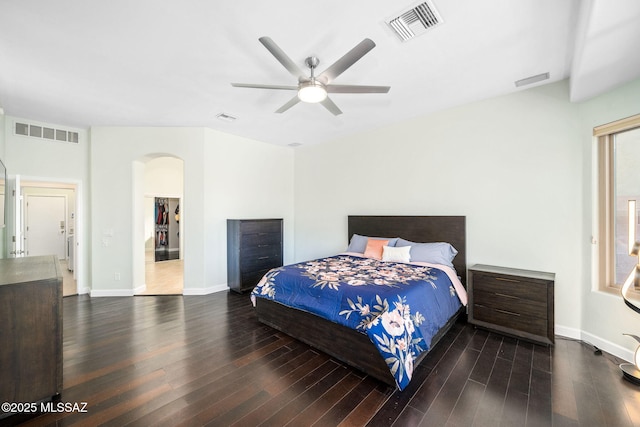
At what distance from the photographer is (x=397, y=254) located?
12.0ft

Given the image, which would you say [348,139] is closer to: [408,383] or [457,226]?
[457,226]

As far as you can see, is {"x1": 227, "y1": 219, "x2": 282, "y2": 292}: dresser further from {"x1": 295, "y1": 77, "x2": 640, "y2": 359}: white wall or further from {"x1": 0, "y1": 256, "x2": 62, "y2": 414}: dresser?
{"x1": 0, "y1": 256, "x2": 62, "y2": 414}: dresser

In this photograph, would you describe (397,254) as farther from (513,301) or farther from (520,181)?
(520,181)

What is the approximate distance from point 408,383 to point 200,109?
4.12 metres

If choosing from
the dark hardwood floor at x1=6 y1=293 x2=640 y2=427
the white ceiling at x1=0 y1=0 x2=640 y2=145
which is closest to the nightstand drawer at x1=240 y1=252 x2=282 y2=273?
the dark hardwood floor at x1=6 y1=293 x2=640 y2=427

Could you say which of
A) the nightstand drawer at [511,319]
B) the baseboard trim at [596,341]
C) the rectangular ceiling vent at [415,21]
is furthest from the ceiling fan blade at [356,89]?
the baseboard trim at [596,341]

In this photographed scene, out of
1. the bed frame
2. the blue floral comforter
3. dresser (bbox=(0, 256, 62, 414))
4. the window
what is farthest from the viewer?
the window

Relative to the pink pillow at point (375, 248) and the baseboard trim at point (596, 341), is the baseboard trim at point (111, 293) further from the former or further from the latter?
the baseboard trim at point (596, 341)

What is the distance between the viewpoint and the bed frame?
2176 millimetres

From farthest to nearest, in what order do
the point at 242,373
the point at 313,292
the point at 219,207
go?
the point at 219,207
the point at 313,292
the point at 242,373

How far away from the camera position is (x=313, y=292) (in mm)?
2609

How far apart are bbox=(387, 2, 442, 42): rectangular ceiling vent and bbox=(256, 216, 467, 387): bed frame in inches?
95.8

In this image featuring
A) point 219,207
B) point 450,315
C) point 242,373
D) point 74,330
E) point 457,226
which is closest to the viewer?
point 242,373

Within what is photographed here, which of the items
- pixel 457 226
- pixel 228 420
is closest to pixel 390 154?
pixel 457 226
